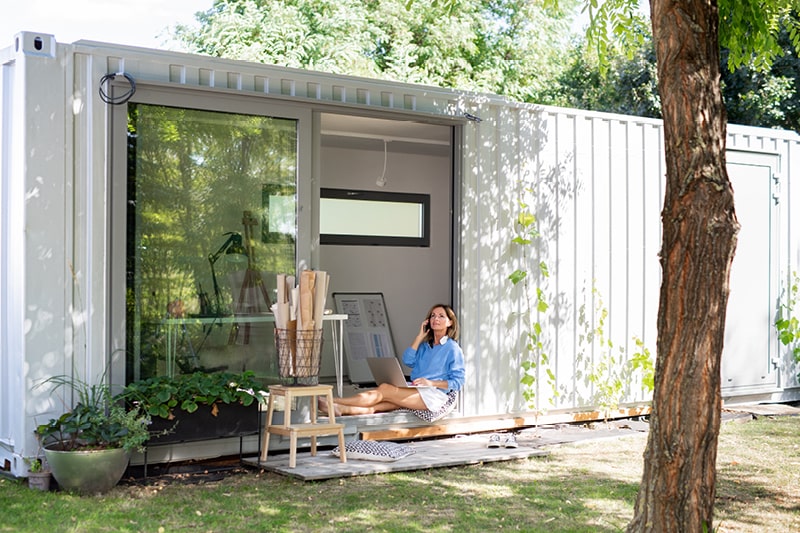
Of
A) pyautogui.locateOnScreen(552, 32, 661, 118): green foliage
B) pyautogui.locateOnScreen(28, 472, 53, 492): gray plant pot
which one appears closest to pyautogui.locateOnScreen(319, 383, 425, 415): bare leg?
pyautogui.locateOnScreen(28, 472, 53, 492): gray plant pot

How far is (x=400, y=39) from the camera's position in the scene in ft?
66.7

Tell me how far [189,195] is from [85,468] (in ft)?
5.93

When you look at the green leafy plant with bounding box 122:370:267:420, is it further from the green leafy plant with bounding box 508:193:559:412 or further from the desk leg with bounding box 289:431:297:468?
the green leafy plant with bounding box 508:193:559:412

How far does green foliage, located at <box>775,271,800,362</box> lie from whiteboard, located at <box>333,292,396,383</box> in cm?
380

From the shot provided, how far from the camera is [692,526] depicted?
3740 mm

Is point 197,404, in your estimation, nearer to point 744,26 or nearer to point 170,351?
point 170,351

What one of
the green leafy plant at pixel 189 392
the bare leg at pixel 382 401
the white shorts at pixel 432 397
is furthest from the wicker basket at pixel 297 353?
the white shorts at pixel 432 397

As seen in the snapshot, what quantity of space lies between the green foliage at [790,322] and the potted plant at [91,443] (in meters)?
6.09

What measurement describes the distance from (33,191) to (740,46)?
398 centimetres

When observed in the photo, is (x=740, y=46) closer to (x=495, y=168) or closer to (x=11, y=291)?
(x=495, y=168)

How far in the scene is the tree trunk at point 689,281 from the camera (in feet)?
12.1

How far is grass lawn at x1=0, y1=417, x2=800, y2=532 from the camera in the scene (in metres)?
4.84

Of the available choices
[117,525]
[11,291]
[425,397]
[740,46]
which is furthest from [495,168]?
[117,525]

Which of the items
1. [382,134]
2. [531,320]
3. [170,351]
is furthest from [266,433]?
[382,134]
